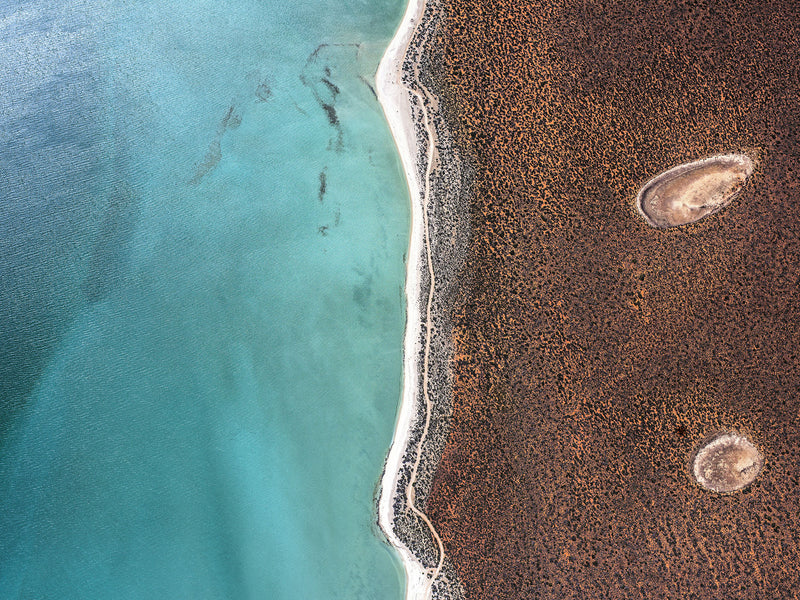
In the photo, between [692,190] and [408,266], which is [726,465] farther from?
[408,266]

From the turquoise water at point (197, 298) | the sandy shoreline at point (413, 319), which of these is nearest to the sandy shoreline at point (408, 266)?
the sandy shoreline at point (413, 319)

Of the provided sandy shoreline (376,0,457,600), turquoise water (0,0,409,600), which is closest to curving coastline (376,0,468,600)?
sandy shoreline (376,0,457,600)

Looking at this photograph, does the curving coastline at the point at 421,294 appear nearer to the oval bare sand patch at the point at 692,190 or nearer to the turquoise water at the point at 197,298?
the turquoise water at the point at 197,298

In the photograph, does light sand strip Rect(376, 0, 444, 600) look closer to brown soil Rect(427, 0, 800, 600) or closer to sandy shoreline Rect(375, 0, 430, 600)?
sandy shoreline Rect(375, 0, 430, 600)

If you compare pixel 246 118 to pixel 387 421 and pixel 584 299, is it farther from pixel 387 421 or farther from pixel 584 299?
pixel 584 299

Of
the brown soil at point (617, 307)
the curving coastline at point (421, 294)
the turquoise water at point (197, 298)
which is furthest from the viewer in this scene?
the turquoise water at point (197, 298)

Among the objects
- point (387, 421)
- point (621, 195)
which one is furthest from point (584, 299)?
point (387, 421)
